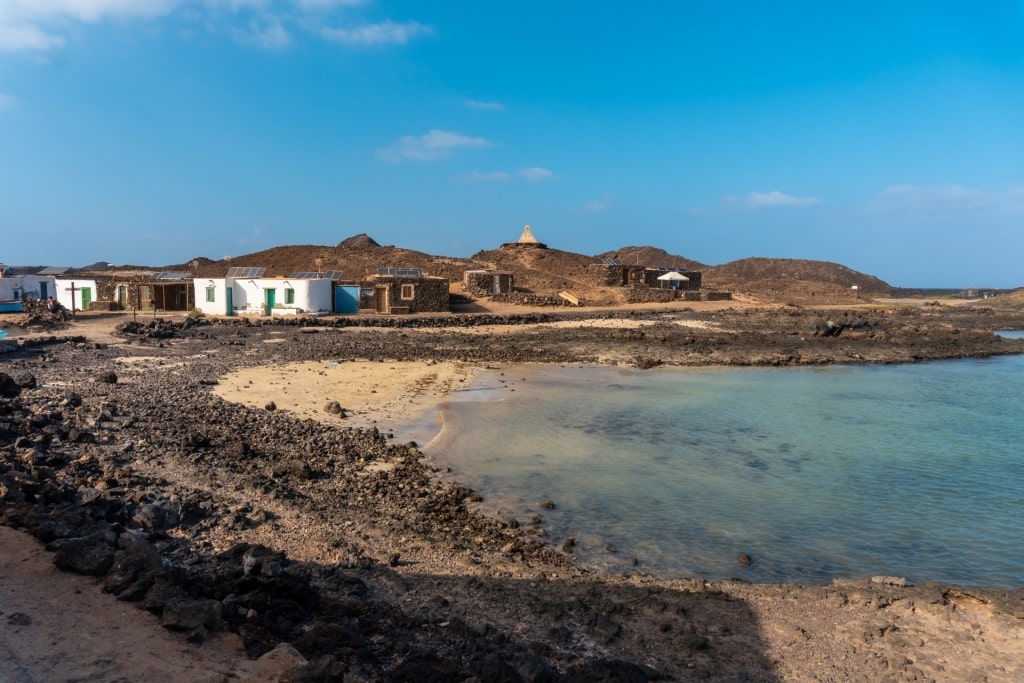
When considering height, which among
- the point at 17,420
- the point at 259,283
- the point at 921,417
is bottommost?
the point at 921,417

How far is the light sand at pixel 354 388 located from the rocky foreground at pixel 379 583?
71.5 inches

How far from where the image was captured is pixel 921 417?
57.9ft

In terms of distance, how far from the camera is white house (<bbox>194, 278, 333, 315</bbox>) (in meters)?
37.2

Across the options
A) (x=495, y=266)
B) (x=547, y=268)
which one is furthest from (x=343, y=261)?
(x=547, y=268)

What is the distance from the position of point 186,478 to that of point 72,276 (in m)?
45.8

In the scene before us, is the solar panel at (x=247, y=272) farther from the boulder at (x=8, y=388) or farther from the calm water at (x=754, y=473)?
the boulder at (x=8, y=388)

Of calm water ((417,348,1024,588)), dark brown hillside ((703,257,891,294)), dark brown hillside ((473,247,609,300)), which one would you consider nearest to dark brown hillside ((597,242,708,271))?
dark brown hillside ((703,257,891,294))

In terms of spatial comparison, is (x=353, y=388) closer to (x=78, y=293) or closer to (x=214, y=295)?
(x=214, y=295)

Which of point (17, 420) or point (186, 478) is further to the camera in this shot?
point (17, 420)

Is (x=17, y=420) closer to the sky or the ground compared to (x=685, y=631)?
closer to the sky

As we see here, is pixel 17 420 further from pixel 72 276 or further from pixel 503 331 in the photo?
pixel 72 276

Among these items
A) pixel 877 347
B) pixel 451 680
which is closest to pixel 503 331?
pixel 877 347

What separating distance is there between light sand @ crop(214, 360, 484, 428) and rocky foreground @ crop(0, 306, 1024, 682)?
5.96 feet

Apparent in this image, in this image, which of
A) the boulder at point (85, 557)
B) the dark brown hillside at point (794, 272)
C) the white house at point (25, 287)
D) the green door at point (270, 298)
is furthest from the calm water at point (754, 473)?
the dark brown hillside at point (794, 272)
